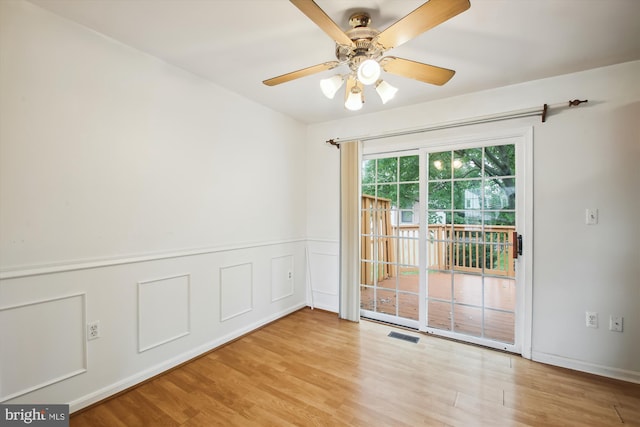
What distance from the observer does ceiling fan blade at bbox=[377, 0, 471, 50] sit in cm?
116

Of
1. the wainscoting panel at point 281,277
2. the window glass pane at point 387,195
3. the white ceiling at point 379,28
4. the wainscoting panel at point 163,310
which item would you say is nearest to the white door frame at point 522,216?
the white ceiling at point 379,28

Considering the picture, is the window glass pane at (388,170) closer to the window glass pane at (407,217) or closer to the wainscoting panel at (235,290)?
the window glass pane at (407,217)

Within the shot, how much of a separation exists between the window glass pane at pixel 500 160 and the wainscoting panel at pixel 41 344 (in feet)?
11.4

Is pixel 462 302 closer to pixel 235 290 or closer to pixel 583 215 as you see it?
pixel 583 215

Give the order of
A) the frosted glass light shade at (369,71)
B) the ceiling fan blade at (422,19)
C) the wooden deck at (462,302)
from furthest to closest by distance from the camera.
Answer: the wooden deck at (462,302) → the frosted glass light shade at (369,71) → the ceiling fan blade at (422,19)

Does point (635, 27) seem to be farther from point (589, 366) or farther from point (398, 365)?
point (398, 365)

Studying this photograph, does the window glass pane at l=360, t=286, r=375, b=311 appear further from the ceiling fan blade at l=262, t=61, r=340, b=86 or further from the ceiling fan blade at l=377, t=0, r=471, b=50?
the ceiling fan blade at l=377, t=0, r=471, b=50

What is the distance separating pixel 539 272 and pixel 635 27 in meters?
1.84

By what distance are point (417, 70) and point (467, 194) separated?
158cm

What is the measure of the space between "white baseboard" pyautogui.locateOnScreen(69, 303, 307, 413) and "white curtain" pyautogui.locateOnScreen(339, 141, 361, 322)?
951mm

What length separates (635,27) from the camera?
175 cm

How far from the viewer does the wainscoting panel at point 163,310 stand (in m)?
2.12

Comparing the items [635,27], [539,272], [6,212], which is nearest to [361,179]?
[539,272]
